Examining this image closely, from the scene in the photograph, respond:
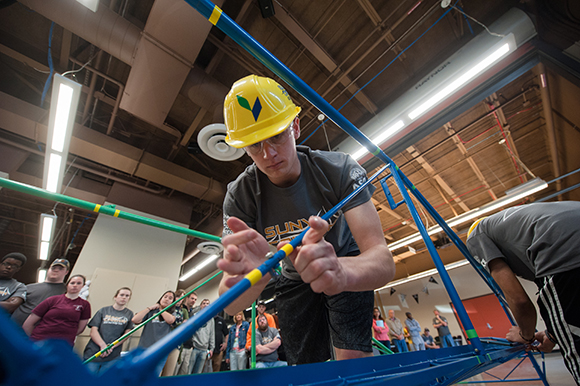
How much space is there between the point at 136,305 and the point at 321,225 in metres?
5.29

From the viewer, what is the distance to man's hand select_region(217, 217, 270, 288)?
622 mm

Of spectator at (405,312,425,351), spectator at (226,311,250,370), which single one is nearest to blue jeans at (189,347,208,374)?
spectator at (226,311,250,370)

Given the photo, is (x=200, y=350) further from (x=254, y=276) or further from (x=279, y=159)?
(x=254, y=276)

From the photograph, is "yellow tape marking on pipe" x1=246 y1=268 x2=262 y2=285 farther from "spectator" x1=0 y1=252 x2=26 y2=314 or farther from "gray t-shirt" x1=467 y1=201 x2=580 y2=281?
"spectator" x1=0 y1=252 x2=26 y2=314

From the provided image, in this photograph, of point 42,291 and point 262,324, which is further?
point 262,324

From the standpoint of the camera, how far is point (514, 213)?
4.67ft

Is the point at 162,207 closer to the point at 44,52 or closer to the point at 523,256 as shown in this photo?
the point at 44,52

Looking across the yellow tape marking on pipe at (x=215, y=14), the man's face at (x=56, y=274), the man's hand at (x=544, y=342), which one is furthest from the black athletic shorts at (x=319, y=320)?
the man's face at (x=56, y=274)

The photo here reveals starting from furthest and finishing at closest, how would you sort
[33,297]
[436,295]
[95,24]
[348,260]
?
[436,295]
[95,24]
[33,297]
[348,260]

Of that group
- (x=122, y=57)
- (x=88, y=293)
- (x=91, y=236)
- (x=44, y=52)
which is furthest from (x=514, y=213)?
(x=44, y=52)

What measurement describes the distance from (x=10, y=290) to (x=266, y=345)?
313 centimetres

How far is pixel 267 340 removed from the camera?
3.92 m

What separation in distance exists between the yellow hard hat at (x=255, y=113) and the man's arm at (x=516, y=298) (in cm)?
157

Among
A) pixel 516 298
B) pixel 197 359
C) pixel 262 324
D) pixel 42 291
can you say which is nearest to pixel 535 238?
pixel 516 298
